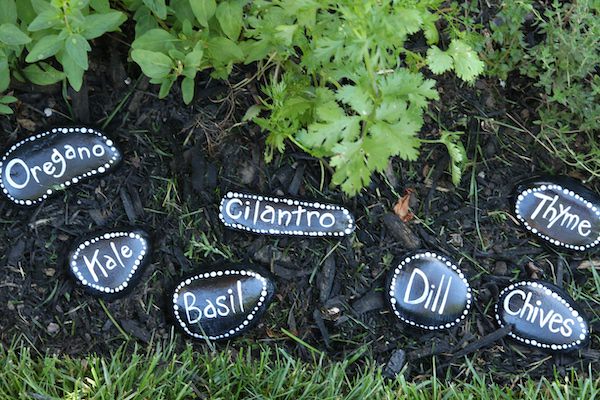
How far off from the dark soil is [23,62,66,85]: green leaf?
12 cm

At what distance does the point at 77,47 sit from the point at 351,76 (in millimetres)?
684

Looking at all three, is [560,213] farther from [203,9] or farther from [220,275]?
[203,9]

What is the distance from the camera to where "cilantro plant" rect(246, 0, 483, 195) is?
199 cm

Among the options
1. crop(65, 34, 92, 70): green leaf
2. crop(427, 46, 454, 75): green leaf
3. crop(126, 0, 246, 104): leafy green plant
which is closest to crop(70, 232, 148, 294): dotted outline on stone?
crop(126, 0, 246, 104): leafy green plant

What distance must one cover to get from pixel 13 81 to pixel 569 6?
68.8 inches

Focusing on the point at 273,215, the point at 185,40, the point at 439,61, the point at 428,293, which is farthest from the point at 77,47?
the point at 428,293

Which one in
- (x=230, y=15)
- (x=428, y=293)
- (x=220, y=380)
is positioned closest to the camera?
(x=230, y=15)

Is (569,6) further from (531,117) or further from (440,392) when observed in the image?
(440,392)

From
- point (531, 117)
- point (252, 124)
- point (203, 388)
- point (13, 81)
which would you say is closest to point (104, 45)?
point (13, 81)

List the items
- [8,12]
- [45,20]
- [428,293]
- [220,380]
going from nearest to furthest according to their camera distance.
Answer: [45,20] → [8,12] → [220,380] → [428,293]

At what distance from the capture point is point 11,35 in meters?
2.10

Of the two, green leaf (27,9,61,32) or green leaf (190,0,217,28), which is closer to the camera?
green leaf (27,9,61,32)

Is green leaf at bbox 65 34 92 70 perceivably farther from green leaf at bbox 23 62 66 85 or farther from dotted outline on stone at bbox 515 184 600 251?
dotted outline on stone at bbox 515 184 600 251

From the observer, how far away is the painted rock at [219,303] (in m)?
2.43
